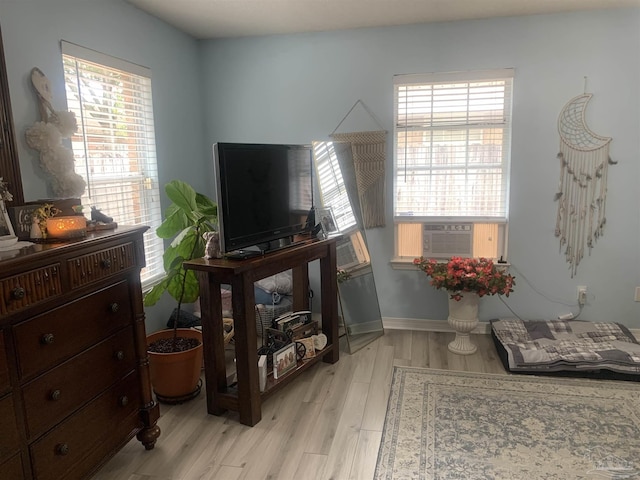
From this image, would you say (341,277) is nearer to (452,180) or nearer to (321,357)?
(321,357)

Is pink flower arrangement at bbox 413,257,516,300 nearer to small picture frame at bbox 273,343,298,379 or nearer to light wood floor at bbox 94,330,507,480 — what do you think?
light wood floor at bbox 94,330,507,480

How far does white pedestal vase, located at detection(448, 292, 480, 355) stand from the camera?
11.0 ft

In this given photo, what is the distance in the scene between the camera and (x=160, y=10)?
3156 mm

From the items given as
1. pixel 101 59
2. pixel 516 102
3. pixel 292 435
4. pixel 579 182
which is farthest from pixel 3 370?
pixel 579 182

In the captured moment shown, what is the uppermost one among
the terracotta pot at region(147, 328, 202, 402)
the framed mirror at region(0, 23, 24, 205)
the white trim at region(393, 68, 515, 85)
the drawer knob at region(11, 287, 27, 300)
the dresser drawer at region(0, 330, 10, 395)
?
the white trim at region(393, 68, 515, 85)

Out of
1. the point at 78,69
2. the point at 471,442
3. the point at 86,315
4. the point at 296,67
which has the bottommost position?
the point at 471,442

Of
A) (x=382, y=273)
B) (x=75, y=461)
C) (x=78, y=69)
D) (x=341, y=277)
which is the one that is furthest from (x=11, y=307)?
(x=382, y=273)

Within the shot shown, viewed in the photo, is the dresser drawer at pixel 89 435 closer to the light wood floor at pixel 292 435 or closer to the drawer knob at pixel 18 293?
the light wood floor at pixel 292 435

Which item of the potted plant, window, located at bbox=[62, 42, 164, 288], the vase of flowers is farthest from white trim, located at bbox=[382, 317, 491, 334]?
window, located at bbox=[62, 42, 164, 288]

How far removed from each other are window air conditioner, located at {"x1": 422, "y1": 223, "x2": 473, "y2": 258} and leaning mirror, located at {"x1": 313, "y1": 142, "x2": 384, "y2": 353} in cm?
49

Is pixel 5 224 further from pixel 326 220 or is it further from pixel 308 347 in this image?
pixel 326 220

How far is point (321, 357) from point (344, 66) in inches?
86.7

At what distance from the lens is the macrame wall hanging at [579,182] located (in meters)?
3.39

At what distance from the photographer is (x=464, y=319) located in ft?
11.1
